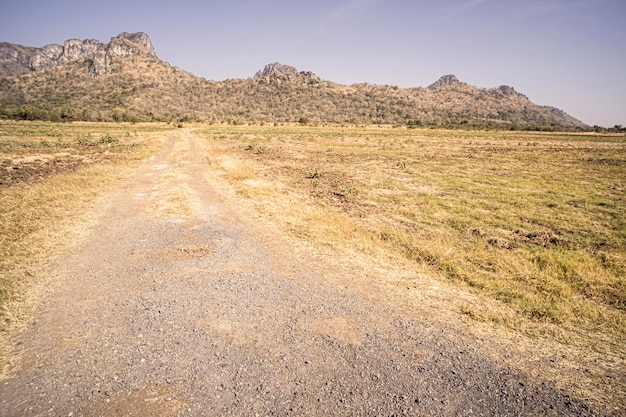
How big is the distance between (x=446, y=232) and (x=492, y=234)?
156cm

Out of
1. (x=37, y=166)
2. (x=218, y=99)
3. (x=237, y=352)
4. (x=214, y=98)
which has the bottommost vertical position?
(x=237, y=352)

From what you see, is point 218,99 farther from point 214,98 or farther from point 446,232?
point 446,232

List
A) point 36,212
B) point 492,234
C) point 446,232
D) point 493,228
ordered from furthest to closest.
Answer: point 493,228
point 36,212
point 446,232
point 492,234

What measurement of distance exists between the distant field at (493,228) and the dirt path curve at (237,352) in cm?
177

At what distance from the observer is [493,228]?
10.9 m

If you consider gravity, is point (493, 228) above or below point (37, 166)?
below

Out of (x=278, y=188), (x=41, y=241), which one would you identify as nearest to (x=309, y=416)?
(x=41, y=241)

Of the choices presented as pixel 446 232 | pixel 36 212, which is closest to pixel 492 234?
pixel 446 232

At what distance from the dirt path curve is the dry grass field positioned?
3.52 ft

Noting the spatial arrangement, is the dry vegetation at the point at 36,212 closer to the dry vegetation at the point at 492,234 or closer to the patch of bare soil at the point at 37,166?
the patch of bare soil at the point at 37,166

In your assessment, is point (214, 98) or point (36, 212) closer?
point (36, 212)

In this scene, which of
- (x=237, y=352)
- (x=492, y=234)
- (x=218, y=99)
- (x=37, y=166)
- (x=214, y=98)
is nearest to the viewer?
(x=237, y=352)

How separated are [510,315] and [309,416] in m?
4.43

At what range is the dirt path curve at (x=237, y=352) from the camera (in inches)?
144
